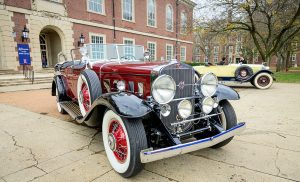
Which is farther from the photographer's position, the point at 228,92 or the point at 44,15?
the point at 44,15

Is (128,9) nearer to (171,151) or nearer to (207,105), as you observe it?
(207,105)

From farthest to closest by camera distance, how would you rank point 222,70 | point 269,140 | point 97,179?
point 222,70, point 269,140, point 97,179

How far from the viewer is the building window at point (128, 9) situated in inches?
744

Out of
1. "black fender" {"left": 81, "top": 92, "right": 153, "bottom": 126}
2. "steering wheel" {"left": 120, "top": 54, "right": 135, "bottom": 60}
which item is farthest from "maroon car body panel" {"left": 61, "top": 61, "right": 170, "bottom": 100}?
"steering wheel" {"left": 120, "top": 54, "right": 135, "bottom": 60}

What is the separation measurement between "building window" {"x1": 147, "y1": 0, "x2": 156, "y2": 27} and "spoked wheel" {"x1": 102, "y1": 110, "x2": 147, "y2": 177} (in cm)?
2060

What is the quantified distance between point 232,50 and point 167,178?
54714 mm

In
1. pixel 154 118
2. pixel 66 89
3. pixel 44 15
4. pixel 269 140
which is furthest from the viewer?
pixel 44 15

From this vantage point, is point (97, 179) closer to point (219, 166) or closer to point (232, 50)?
point (219, 166)

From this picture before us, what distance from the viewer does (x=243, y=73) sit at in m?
9.70

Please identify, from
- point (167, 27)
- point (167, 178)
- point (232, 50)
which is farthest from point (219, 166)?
point (232, 50)

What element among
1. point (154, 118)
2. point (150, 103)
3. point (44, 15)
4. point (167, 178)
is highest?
point (44, 15)

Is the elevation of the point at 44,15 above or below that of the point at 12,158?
above

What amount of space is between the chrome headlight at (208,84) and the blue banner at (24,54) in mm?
12953

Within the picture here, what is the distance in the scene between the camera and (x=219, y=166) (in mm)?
2537
